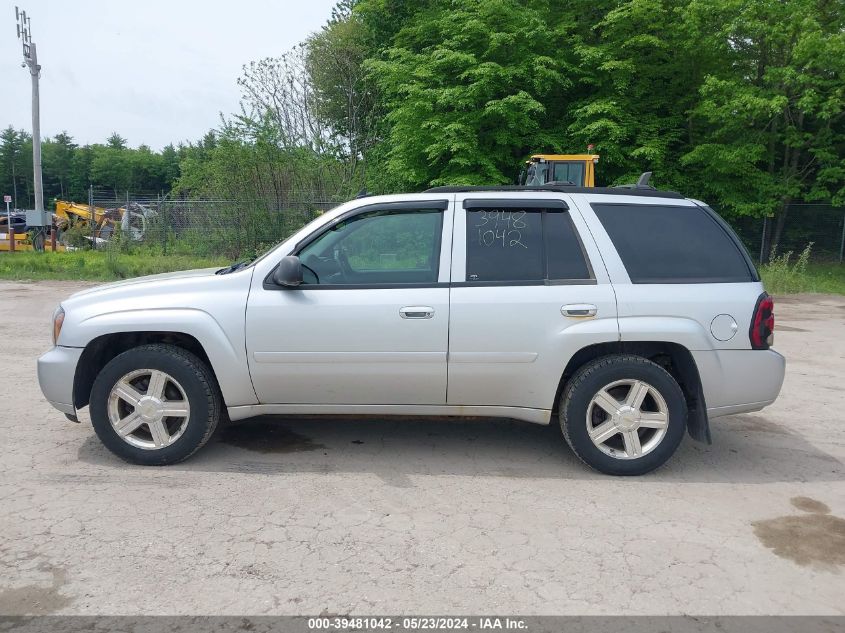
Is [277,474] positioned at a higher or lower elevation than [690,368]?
lower

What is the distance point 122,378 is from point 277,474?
1.20m

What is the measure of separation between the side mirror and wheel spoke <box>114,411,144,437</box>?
1.32 m

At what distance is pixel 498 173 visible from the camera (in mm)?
20719

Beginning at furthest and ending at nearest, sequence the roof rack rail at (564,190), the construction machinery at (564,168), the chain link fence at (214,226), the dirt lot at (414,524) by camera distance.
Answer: the chain link fence at (214,226)
the construction machinery at (564,168)
the roof rack rail at (564,190)
the dirt lot at (414,524)

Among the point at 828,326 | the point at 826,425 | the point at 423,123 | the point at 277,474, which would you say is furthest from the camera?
the point at 423,123

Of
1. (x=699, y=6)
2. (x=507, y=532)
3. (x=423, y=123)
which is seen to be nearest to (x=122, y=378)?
(x=507, y=532)

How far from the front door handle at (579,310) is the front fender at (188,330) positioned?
2.11 metres

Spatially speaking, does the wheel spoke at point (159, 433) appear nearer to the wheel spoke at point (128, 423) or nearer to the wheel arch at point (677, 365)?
the wheel spoke at point (128, 423)

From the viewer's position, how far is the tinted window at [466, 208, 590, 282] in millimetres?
4414

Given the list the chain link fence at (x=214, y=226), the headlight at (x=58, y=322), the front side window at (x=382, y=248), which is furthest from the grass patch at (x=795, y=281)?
the headlight at (x=58, y=322)

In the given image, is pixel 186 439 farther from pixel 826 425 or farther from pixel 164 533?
pixel 826 425

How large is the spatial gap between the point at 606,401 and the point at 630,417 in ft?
0.61

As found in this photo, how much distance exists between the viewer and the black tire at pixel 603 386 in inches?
169

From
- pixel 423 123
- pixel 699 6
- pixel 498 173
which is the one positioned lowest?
pixel 498 173
